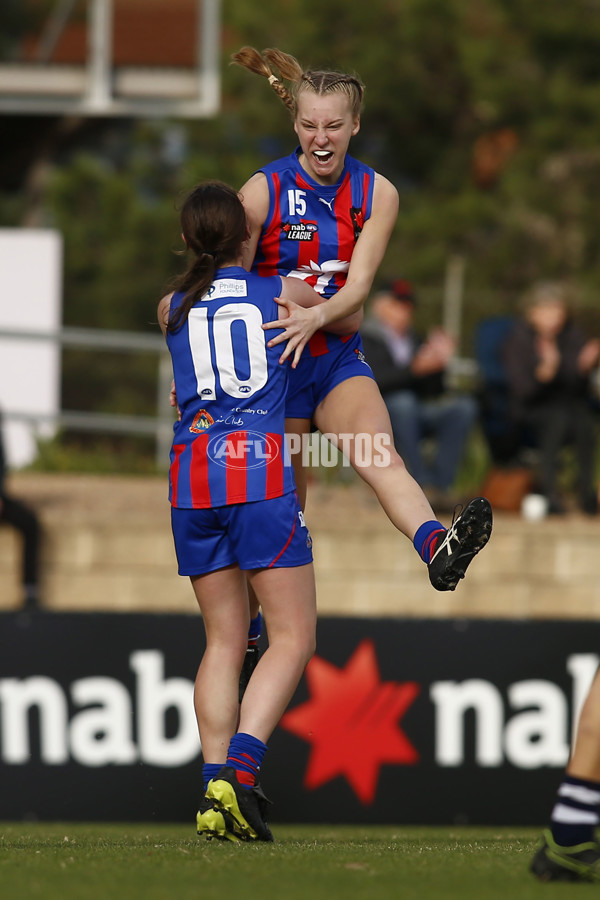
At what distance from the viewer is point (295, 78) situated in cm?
498

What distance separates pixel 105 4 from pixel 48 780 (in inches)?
303

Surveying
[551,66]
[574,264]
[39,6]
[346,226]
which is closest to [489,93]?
[551,66]

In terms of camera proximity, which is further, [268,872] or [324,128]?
[324,128]

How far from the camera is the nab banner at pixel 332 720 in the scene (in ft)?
26.5

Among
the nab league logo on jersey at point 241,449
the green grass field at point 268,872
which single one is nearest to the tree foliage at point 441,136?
the nab league logo on jersey at point 241,449

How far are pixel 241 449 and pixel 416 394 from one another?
541 centimetres

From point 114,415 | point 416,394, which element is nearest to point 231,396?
point 416,394

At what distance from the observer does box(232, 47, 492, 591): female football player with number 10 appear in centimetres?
480

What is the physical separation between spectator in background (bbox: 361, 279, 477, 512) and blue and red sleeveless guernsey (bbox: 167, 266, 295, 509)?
4.85m

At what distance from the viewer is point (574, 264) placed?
1884cm

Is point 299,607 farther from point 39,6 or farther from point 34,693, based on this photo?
point 39,6

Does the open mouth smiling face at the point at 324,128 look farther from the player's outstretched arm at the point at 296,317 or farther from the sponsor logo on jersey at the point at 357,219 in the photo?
the player's outstretched arm at the point at 296,317

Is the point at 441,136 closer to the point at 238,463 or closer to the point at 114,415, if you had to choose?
the point at 114,415

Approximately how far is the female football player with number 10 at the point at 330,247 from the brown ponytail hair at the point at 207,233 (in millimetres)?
148
